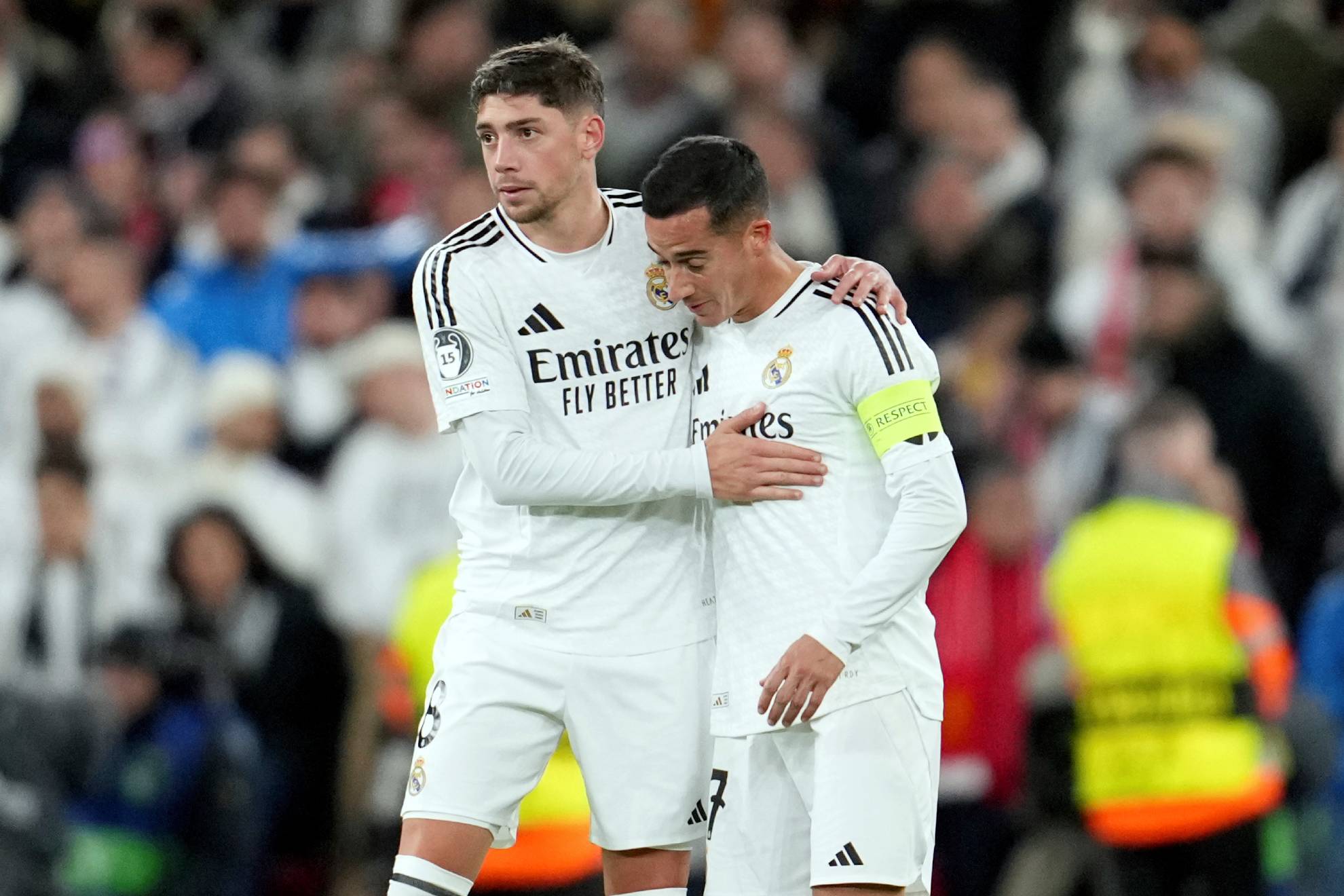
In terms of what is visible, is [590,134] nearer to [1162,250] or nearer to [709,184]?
[709,184]

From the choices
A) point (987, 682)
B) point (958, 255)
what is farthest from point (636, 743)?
point (958, 255)

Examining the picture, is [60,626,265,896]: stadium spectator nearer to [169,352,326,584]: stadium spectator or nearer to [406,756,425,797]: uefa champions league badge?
[169,352,326,584]: stadium spectator

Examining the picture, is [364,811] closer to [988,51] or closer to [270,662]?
[270,662]

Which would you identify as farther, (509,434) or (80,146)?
(80,146)

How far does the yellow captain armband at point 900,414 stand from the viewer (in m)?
5.15

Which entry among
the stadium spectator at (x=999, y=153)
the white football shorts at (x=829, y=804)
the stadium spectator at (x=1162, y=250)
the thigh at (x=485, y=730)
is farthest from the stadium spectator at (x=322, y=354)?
the white football shorts at (x=829, y=804)

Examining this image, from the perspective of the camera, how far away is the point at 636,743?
5508 millimetres

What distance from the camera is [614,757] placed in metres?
5.51

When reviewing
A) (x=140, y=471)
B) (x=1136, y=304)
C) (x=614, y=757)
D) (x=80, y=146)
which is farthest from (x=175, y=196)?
(x=614, y=757)

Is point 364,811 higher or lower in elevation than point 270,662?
lower

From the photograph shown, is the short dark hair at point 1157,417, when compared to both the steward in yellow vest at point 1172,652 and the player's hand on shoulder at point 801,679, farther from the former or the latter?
the player's hand on shoulder at point 801,679

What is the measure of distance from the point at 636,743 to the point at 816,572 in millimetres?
633

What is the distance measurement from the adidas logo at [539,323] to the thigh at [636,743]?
0.79m

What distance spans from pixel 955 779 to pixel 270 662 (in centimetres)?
297
